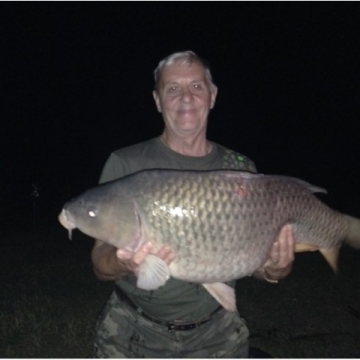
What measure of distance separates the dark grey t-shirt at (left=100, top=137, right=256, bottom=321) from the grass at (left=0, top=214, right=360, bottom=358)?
243 centimetres

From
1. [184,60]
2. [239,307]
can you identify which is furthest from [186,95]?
[239,307]

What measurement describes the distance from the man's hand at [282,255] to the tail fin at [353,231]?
33 cm

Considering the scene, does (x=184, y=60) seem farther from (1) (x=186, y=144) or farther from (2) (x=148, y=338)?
(2) (x=148, y=338)

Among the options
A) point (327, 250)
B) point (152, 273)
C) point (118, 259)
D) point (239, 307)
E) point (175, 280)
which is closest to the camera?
point (152, 273)

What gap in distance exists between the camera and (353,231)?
8.33 feet

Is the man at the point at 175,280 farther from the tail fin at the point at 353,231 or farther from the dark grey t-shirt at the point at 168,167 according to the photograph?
the tail fin at the point at 353,231

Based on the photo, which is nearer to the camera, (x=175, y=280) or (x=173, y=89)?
Answer: (x=175, y=280)

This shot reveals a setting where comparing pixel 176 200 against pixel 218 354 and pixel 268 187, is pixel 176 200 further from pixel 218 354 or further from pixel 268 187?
pixel 218 354

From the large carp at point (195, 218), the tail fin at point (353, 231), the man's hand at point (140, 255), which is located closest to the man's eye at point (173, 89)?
the large carp at point (195, 218)

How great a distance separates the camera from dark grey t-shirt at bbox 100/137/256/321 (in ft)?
7.57

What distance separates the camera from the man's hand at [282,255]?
233 cm

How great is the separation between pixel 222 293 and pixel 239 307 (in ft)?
11.3

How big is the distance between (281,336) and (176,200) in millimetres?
3133

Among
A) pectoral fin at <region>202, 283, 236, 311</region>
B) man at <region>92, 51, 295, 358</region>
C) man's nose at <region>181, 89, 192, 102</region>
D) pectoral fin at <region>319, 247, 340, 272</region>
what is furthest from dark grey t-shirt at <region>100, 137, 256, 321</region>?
pectoral fin at <region>319, 247, 340, 272</region>
